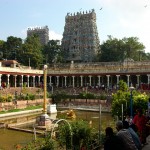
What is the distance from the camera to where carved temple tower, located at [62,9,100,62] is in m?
71.6

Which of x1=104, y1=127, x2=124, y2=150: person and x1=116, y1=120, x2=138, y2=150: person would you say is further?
x1=116, y1=120, x2=138, y2=150: person

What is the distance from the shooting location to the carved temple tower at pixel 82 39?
235ft

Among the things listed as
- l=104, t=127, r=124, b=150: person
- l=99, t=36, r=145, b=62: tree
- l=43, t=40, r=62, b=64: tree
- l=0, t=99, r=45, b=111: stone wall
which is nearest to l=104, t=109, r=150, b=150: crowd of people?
l=104, t=127, r=124, b=150: person

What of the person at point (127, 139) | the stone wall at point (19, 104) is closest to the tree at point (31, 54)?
the stone wall at point (19, 104)

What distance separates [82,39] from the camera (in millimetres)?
72875

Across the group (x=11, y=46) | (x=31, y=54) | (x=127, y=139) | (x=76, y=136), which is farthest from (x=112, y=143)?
(x=11, y=46)

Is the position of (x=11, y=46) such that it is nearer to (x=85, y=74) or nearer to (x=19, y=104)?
(x=85, y=74)

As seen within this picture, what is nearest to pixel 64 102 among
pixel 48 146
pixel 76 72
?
pixel 76 72

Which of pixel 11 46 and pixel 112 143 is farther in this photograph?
pixel 11 46

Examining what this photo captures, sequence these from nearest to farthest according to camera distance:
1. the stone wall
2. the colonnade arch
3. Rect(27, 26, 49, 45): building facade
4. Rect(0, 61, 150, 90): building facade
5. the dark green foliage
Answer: the dark green foliage < the stone wall < Rect(0, 61, 150, 90): building facade < the colonnade arch < Rect(27, 26, 49, 45): building facade

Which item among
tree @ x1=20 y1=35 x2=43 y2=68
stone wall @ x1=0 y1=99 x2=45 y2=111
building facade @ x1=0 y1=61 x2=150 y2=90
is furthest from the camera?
tree @ x1=20 y1=35 x2=43 y2=68

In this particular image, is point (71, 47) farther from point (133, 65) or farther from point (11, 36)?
point (133, 65)

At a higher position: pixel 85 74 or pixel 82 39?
pixel 82 39

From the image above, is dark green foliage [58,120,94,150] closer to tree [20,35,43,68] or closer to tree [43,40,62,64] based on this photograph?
tree [20,35,43,68]
